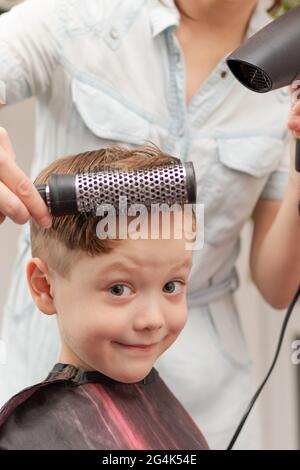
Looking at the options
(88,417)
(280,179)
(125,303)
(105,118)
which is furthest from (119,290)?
(280,179)

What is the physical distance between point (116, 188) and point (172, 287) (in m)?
0.14

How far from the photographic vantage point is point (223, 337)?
108 centimetres

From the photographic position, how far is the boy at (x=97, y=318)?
766 mm

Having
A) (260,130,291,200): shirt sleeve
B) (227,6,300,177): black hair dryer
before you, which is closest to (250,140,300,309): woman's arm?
(260,130,291,200): shirt sleeve

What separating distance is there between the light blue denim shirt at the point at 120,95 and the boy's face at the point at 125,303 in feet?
0.46

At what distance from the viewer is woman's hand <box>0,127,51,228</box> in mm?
674

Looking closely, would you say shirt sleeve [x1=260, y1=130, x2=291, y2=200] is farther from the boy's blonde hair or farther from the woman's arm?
the boy's blonde hair

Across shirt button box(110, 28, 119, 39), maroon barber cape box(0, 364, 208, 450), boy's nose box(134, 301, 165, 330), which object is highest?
shirt button box(110, 28, 119, 39)

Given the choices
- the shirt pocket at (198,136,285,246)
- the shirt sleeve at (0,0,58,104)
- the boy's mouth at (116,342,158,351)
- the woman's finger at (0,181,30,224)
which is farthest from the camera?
Answer: the shirt pocket at (198,136,285,246)

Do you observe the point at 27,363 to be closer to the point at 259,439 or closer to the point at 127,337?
the point at 127,337

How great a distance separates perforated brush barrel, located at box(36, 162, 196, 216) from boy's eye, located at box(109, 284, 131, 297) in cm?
9

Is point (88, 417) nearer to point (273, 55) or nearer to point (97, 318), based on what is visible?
point (97, 318)

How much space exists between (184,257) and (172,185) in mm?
108

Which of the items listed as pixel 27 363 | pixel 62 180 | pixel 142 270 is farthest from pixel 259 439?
pixel 62 180
